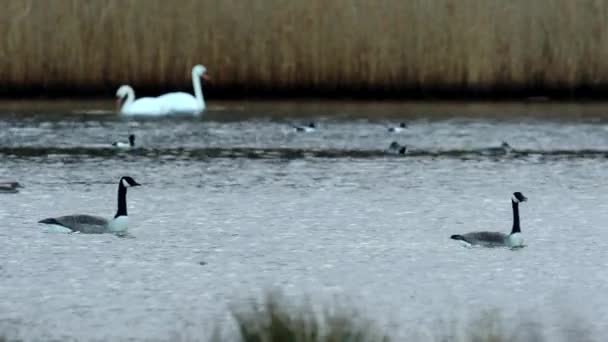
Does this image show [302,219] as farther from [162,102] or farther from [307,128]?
[162,102]

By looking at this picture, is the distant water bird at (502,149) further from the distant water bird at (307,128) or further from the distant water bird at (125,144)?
the distant water bird at (125,144)

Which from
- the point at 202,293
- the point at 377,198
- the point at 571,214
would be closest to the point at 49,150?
the point at 377,198

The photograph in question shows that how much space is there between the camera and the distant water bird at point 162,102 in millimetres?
19328

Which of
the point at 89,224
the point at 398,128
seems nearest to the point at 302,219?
the point at 89,224

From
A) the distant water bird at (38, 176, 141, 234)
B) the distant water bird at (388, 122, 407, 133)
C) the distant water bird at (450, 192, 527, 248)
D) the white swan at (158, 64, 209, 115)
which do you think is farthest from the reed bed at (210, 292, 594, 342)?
the white swan at (158, 64, 209, 115)

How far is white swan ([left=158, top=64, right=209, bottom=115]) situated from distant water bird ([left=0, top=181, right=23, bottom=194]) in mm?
6336

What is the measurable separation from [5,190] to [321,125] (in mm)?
6512

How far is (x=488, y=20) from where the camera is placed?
19.9 meters

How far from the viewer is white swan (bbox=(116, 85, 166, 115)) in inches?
758

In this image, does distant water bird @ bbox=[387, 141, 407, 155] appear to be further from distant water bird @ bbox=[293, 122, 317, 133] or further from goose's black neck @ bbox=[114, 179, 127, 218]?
goose's black neck @ bbox=[114, 179, 127, 218]

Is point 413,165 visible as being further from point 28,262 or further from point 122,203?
point 28,262

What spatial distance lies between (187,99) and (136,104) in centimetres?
69

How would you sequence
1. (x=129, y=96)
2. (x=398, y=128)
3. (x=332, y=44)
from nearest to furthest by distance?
(x=398, y=128) < (x=129, y=96) < (x=332, y=44)

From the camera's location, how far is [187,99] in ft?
64.6
